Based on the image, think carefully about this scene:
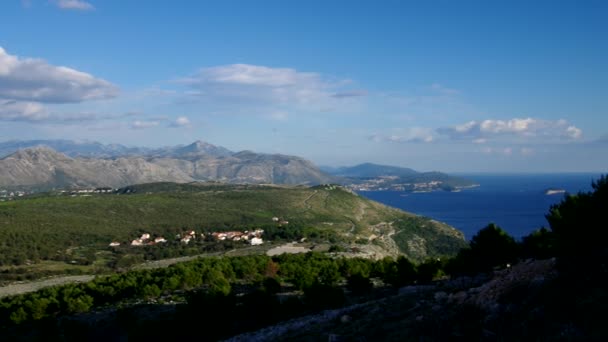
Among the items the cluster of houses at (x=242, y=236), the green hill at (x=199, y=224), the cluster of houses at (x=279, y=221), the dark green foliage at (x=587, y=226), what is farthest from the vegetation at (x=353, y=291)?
the cluster of houses at (x=279, y=221)

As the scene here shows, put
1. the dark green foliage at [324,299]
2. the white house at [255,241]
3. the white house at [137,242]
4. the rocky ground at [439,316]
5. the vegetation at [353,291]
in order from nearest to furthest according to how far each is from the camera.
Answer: the vegetation at [353,291] → the rocky ground at [439,316] → the dark green foliage at [324,299] → the white house at [137,242] → the white house at [255,241]

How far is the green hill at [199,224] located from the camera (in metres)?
105

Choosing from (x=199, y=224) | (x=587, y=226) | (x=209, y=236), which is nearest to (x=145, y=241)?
(x=209, y=236)

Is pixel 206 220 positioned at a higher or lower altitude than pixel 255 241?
higher

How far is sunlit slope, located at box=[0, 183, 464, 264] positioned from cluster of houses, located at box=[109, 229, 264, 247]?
3.39 meters

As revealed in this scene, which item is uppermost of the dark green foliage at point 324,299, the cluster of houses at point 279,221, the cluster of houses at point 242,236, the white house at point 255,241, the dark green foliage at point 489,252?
the dark green foliage at point 489,252

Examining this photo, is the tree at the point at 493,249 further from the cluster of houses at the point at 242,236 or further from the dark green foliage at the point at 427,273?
the cluster of houses at the point at 242,236

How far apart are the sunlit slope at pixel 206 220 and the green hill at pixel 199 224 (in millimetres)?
227

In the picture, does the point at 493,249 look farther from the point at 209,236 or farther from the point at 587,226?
the point at 209,236

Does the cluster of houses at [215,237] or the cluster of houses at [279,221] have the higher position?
the cluster of houses at [279,221]

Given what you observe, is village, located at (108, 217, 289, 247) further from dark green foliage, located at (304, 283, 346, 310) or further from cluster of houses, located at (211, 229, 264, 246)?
dark green foliage, located at (304, 283, 346, 310)

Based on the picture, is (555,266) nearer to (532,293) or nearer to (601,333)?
(532,293)

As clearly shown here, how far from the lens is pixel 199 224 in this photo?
141m

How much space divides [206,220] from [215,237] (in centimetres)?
2762
